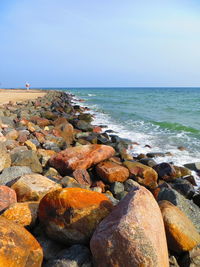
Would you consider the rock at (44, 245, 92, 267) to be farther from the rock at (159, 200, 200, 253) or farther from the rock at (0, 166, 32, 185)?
the rock at (0, 166, 32, 185)

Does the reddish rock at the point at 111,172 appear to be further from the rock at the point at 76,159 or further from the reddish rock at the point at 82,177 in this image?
the reddish rock at the point at 82,177

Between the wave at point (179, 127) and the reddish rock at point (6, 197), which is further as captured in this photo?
the wave at point (179, 127)

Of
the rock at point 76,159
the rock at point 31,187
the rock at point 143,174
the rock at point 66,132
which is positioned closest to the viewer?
the rock at point 31,187

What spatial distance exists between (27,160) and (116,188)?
2035 mm

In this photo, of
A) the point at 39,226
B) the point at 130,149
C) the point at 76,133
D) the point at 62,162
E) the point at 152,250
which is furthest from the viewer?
the point at 76,133

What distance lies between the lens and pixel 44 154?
592cm

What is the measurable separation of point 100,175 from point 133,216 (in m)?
3.42

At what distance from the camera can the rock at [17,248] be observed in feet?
6.42

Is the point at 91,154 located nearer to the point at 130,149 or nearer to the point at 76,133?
the point at 130,149

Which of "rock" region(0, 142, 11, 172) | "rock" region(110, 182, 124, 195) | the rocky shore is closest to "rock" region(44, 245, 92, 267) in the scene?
the rocky shore

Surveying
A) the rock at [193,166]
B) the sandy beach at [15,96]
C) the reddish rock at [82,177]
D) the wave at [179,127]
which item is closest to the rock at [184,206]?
the reddish rock at [82,177]

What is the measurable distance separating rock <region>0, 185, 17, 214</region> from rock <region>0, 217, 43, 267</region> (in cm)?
65

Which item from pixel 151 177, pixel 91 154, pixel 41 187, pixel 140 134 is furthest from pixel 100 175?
pixel 140 134

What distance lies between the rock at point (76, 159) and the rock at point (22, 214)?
99.0 inches
